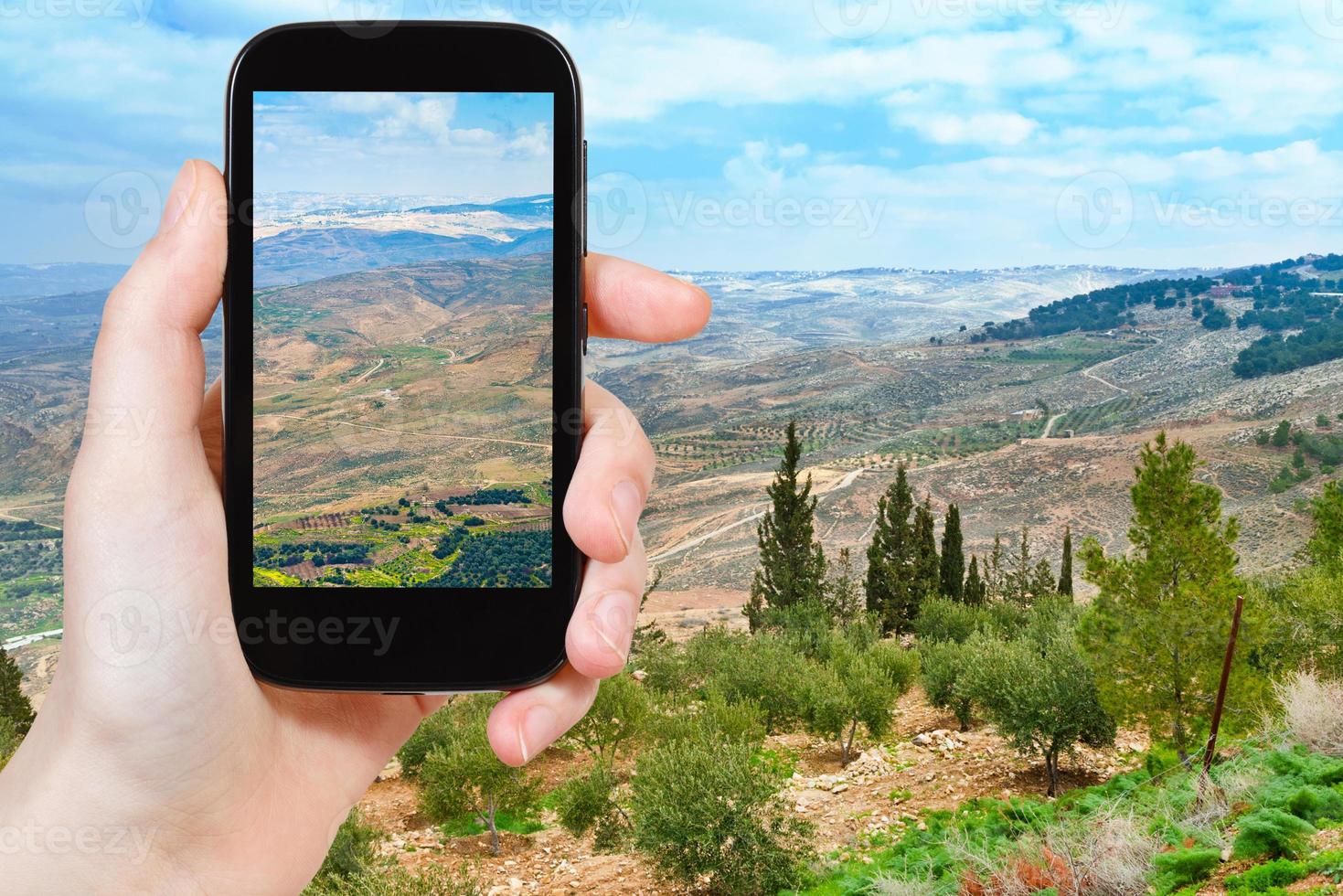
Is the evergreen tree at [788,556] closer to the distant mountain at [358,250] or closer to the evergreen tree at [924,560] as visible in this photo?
the evergreen tree at [924,560]

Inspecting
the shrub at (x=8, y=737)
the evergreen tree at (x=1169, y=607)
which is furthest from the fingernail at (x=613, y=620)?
the shrub at (x=8, y=737)

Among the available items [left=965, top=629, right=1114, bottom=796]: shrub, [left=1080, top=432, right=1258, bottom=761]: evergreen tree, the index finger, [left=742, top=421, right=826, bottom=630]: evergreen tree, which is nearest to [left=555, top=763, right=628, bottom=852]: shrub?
[left=965, top=629, right=1114, bottom=796]: shrub

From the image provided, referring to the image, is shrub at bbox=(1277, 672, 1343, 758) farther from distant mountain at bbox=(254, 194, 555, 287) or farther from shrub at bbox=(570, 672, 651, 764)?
distant mountain at bbox=(254, 194, 555, 287)

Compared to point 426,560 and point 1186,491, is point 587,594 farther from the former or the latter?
point 1186,491
